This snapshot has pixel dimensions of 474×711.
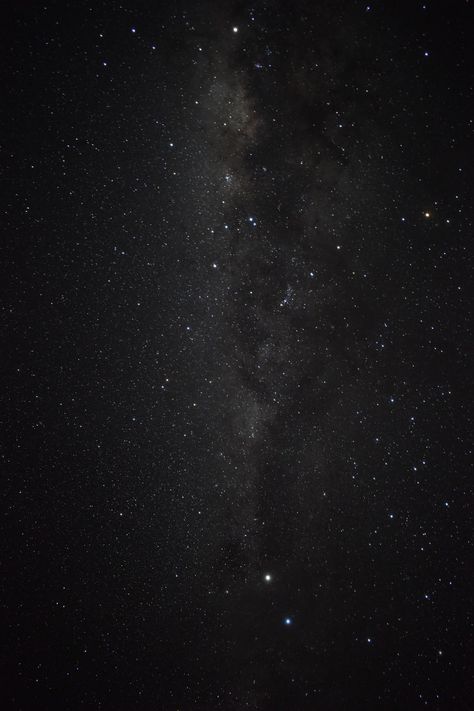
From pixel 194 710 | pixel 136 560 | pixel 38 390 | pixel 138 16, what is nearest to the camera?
pixel 138 16

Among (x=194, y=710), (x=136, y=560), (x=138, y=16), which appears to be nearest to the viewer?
(x=138, y=16)

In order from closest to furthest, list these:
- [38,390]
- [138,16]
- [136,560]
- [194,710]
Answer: [138,16] < [38,390] < [136,560] < [194,710]

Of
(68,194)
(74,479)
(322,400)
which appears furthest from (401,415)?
(68,194)

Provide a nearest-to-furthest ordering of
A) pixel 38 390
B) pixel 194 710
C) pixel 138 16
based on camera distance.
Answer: pixel 138 16 → pixel 38 390 → pixel 194 710

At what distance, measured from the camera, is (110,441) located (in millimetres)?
2410

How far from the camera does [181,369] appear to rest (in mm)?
2430

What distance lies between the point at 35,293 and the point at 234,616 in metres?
2.50

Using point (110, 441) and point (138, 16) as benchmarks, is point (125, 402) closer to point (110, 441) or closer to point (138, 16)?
point (110, 441)

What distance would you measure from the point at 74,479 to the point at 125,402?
1.89 ft

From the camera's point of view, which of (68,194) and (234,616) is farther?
(234,616)

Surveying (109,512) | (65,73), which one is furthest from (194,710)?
(65,73)

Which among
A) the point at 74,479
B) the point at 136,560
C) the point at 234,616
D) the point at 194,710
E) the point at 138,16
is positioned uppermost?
the point at 138,16

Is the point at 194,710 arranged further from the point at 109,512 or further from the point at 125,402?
the point at 125,402

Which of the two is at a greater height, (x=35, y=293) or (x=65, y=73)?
(x=65, y=73)
